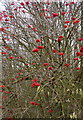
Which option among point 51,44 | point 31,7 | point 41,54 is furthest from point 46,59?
point 31,7

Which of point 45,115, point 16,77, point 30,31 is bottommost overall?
point 45,115

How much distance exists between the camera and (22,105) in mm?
2816

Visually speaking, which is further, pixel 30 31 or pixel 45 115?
pixel 30 31

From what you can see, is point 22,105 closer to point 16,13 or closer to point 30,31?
point 30,31

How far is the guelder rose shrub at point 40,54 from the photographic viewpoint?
274 cm

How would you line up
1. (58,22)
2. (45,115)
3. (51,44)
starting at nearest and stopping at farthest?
(45,115) < (51,44) < (58,22)

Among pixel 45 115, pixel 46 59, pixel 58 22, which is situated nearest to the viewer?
pixel 45 115

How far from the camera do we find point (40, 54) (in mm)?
3018

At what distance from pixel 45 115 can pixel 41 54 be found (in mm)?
868

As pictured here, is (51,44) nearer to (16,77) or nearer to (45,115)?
(16,77)

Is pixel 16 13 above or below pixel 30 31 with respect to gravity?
above

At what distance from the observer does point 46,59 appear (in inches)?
115

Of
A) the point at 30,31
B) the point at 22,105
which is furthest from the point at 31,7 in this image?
the point at 22,105

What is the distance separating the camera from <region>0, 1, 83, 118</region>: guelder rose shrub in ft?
9.00
